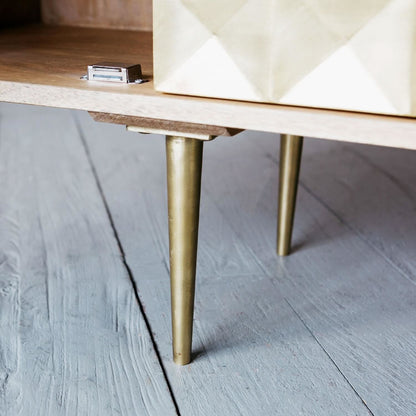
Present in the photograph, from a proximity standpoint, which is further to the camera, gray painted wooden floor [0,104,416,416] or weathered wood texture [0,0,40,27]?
weathered wood texture [0,0,40,27]

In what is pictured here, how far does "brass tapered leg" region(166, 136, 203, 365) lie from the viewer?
0.61m

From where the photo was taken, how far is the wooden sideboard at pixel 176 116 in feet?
1.64

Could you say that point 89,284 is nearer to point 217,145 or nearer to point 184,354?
point 184,354

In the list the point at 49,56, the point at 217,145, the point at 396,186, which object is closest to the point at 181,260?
the point at 49,56

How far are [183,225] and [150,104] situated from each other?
0.14 m

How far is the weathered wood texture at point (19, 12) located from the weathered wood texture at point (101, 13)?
18 mm

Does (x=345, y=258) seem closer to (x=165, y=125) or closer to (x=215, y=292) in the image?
(x=215, y=292)

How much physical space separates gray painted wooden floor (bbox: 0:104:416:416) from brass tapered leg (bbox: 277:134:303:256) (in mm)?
35

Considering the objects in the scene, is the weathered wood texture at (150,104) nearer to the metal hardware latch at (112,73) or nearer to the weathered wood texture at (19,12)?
the metal hardware latch at (112,73)

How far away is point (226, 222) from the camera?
45.9 inches

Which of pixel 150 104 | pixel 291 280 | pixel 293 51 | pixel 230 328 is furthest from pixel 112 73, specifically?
pixel 291 280

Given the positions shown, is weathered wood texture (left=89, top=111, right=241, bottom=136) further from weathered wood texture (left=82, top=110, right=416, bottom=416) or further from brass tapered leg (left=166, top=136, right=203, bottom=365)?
weathered wood texture (left=82, top=110, right=416, bottom=416)

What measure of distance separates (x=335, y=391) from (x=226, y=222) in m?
0.52

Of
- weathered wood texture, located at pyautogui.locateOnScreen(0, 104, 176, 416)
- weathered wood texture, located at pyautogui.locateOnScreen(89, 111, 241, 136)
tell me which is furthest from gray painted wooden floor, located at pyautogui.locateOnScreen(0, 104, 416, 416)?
weathered wood texture, located at pyautogui.locateOnScreen(89, 111, 241, 136)
